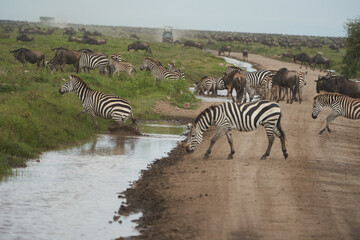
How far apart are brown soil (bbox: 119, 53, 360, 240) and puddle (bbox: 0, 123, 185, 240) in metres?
0.41

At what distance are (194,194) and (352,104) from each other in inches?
355

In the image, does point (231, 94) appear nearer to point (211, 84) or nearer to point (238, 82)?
point (238, 82)

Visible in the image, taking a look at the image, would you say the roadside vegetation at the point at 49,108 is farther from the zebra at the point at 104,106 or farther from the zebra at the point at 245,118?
the zebra at the point at 245,118

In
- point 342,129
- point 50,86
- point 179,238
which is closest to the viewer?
point 179,238

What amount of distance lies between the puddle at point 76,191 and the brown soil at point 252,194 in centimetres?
41

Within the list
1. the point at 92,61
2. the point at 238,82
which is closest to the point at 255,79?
the point at 238,82

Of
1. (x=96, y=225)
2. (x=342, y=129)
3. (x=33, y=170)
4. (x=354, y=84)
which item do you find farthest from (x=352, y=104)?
(x=96, y=225)

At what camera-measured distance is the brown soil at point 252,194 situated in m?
8.17

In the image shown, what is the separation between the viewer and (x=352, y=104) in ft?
58.0

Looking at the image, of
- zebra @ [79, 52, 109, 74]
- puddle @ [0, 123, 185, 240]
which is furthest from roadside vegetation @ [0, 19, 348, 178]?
zebra @ [79, 52, 109, 74]

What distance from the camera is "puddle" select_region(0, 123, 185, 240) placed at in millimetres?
8539

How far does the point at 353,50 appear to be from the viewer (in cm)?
3988

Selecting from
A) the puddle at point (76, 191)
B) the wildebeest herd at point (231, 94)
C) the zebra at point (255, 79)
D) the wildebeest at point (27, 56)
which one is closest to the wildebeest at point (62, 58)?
the wildebeest herd at point (231, 94)

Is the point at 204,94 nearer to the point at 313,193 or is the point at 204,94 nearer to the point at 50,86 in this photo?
the point at 50,86
